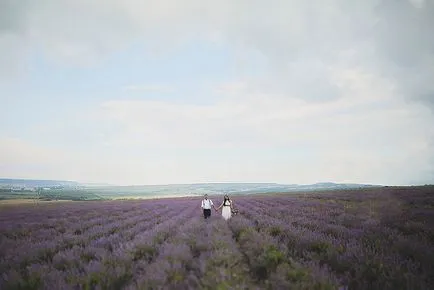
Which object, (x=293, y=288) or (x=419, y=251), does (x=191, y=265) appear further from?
(x=419, y=251)

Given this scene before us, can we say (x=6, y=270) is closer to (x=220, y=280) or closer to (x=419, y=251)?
(x=220, y=280)

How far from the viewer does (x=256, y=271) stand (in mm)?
4758

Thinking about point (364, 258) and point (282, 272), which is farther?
point (364, 258)

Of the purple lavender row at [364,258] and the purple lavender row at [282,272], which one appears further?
the purple lavender row at [364,258]

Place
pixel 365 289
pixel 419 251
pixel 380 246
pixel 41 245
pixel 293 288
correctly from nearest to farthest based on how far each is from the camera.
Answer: pixel 293 288 → pixel 365 289 → pixel 419 251 → pixel 380 246 → pixel 41 245

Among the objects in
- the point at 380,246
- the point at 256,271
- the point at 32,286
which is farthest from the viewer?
the point at 380,246

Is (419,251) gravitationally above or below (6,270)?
above

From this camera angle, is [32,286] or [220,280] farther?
[32,286]

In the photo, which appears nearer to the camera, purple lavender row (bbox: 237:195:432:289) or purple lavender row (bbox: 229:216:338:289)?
purple lavender row (bbox: 229:216:338:289)

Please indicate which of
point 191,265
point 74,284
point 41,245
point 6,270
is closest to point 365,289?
point 191,265

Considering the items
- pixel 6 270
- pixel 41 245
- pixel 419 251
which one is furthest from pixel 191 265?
pixel 41 245

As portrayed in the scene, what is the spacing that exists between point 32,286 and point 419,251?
594 cm

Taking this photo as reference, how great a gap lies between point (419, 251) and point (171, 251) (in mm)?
4256

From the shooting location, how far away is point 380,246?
559 centimetres
